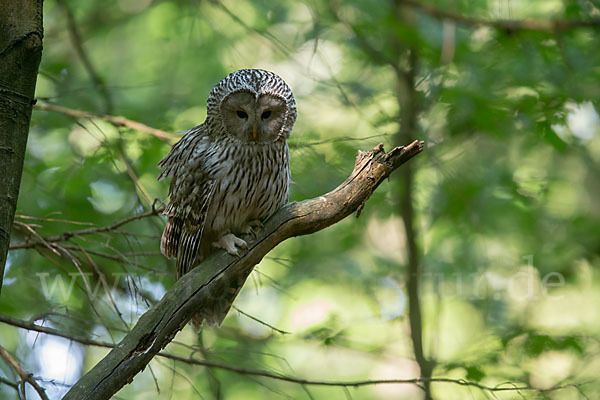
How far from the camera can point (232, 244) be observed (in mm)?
3137

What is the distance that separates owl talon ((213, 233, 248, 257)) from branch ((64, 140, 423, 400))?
36 millimetres

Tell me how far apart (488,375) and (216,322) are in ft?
5.98

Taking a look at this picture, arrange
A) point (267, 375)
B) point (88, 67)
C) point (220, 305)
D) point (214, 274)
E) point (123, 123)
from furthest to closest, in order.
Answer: point (88, 67)
point (123, 123)
point (220, 305)
point (267, 375)
point (214, 274)

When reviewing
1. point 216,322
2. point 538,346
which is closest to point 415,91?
point 538,346

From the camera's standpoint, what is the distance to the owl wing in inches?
133

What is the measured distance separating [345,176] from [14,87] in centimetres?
228

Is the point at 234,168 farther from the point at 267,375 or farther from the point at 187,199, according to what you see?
the point at 267,375

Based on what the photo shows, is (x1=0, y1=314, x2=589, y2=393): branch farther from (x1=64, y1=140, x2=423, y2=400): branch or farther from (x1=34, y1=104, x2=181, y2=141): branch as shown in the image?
(x1=34, y1=104, x2=181, y2=141): branch

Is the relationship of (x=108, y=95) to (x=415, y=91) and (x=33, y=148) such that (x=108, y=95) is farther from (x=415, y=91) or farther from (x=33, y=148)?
(x=415, y=91)

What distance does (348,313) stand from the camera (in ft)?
21.4

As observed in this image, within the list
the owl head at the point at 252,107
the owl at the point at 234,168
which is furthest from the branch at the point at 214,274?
the owl head at the point at 252,107

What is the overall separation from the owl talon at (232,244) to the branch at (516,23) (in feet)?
10.6

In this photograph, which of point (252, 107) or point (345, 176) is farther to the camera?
point (345, 176)

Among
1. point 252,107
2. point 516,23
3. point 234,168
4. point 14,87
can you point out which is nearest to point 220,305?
point 234,168
